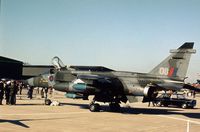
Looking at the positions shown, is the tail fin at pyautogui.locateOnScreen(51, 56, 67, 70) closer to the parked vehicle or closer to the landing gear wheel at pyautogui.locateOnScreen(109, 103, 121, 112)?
the landing gear wheel at pyautogui.locateOnScreen(109, 103, 121, 112)

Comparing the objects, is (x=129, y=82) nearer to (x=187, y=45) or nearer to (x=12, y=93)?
(x=187, y=45)

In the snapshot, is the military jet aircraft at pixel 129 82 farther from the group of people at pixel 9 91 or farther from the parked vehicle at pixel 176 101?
the parked vehicle at pixel 176 101

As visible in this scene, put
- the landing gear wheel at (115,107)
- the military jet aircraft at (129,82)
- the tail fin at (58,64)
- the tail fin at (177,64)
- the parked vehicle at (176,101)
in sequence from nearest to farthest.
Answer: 1. the military jet aircraft at (129,82)
2. the tail fin at (177,64)
3. the landing gear wheel at (115,107)
4. the tail fin at (58,64)
5. the parked vehicle at (176,101)

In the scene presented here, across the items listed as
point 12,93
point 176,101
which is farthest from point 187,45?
point 12,93

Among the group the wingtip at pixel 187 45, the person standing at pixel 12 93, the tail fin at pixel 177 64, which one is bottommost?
the person standing at pixel 12 93

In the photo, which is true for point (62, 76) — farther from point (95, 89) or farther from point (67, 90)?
point (95, 89)

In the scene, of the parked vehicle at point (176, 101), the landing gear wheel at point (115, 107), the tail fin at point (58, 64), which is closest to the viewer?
the landing gear wheel at point (115, 107)

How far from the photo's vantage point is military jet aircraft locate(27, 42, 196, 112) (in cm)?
2116

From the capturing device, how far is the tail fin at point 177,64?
21670 millimetres

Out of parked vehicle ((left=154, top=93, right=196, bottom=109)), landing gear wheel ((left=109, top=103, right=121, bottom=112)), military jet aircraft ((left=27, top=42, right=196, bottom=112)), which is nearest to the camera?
military jet aircraft ((left=27, top=42, right=196, bottom=112))

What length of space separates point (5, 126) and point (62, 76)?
37.1ft

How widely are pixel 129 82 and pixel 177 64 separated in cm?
366

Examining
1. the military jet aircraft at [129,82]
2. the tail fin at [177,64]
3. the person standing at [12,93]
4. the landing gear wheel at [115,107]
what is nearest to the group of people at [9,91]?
the person standing at [12,93]

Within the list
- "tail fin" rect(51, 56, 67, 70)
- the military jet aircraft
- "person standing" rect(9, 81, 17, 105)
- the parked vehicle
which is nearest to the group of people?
"person standing" rect(9, 81, 17, 105)
